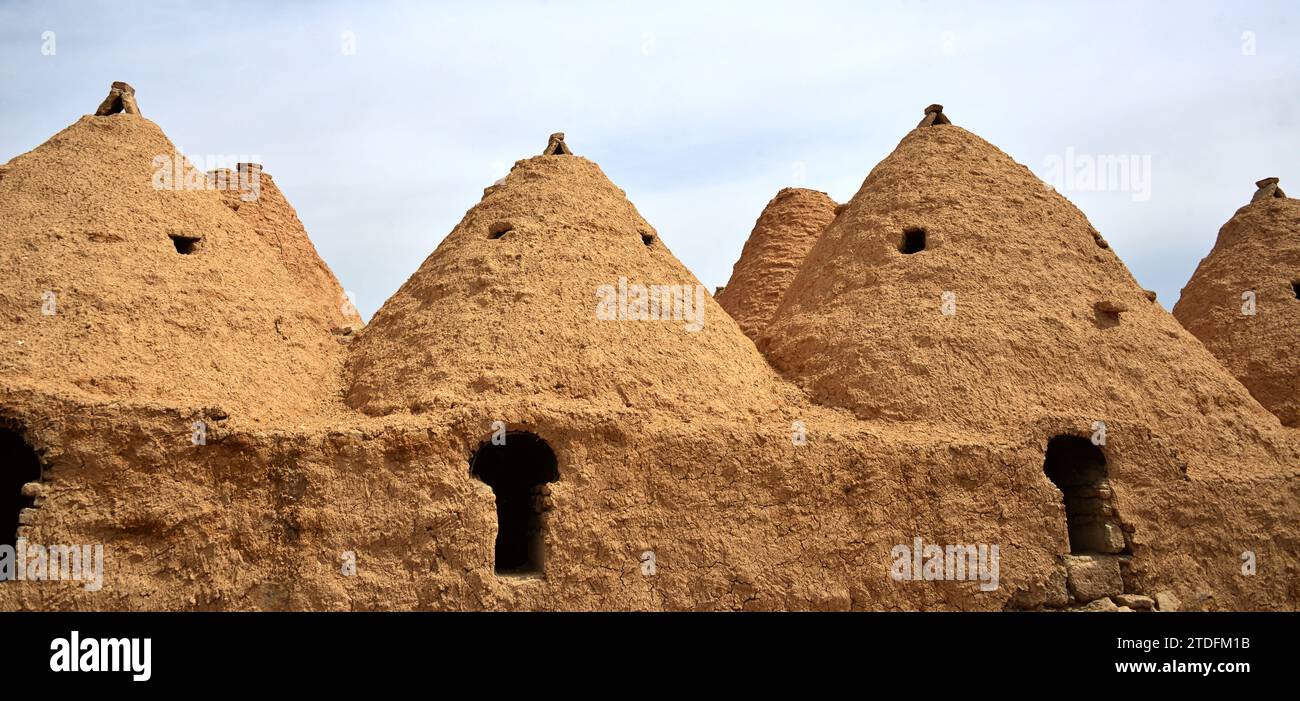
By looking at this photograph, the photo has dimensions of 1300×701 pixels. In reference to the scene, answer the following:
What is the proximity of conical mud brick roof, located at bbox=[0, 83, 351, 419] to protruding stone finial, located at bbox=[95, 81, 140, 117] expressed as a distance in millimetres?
53

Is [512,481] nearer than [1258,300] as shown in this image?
Yes

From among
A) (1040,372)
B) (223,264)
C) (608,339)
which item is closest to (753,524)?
(608,339)

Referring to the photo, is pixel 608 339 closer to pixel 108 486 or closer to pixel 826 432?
pixel 826 432

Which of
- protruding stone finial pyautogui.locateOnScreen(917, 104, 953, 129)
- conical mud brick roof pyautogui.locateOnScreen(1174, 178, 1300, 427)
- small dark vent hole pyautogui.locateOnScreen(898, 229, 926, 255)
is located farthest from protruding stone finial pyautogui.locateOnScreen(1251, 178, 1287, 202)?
small dark vent hole pyautogui.locateOnScreen(898, 229, 926, 255)

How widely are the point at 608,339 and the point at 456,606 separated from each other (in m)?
3.94

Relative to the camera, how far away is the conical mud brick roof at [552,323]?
1212 cm

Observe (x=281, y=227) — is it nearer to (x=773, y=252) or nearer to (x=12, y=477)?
(x=12, y=477)

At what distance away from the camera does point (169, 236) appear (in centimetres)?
1328

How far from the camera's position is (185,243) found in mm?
13516

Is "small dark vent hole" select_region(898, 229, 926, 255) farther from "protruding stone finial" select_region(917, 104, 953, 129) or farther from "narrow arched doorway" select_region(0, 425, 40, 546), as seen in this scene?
"narrow arched doorway" select_region(0, 425, 40, 546)

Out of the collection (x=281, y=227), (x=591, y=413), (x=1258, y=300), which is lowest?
(x=591, y=413)

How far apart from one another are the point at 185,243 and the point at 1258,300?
18376 millimetres

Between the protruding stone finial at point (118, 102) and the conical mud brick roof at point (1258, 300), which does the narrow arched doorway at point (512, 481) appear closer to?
the protruding stone finial at point (118, 102)

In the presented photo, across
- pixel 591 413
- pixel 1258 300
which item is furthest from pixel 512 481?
pixel 1258 300
